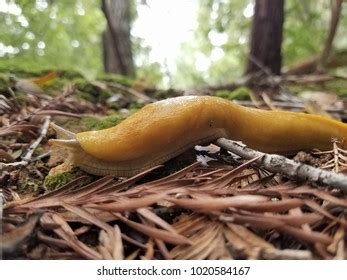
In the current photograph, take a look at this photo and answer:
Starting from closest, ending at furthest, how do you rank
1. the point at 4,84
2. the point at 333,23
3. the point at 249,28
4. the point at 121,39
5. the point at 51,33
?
the point at 4,84
the point at 333,23
the point at 51,33
the point at 249,28
the point at 121,39

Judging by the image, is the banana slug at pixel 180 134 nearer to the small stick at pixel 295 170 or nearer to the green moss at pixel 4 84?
the small stick at pixel 295 170

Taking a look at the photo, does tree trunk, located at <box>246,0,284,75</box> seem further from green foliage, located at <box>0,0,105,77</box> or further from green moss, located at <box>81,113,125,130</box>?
green moss, located at <box>81,113,125,130</box>

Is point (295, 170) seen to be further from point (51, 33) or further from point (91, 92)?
point (51, 33)

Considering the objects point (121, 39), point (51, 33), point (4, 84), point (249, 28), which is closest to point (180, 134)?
point (4, 84)

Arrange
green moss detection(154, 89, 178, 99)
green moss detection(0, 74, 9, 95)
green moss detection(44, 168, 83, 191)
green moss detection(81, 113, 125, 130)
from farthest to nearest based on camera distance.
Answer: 1. green moss detection(154, 89, 178, 99)
2. green moss detection(0, 74, 9, 95)
3. green moss detection(81, 113, 125, 130)
4. green moss detection(44, 168, 83, 191)

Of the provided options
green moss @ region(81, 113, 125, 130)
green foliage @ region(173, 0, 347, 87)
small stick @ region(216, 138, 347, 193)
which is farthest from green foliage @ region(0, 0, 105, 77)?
small stick @ region(216, 138, 347, 193)

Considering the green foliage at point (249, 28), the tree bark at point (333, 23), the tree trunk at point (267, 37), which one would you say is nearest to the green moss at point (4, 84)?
the green foliage at point (249, 28)
